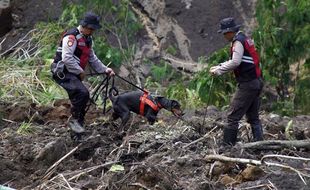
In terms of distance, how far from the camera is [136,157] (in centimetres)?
834

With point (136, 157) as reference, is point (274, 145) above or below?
above

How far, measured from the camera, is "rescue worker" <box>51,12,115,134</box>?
9008 mm

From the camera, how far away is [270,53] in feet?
44.9

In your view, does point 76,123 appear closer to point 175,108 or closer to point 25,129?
point 25,129

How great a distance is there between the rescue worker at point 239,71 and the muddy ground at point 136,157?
1.10 feet

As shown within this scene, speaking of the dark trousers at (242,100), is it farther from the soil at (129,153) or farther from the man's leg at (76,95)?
the man's leg at (76,95)

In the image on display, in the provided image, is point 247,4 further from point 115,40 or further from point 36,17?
point 36,17

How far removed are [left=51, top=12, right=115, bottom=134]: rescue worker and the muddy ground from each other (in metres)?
0.34

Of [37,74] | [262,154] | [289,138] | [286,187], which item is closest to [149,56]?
[37,74]

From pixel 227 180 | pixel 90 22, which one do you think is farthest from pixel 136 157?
pixel 90 22

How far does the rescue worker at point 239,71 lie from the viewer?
27.8 feet

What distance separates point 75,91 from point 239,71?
1.88 meters

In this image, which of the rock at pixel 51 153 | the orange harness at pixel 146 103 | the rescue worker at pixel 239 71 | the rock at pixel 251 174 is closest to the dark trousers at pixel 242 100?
the rescue worker at pixel 239 71

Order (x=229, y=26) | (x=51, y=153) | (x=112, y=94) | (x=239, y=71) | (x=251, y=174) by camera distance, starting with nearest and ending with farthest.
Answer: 1. (x=251, y=174)
2. (x=51, y=153)
3. (x=229, y=26)
4. (x=239, y=71)
5. (x=112, y=94)
